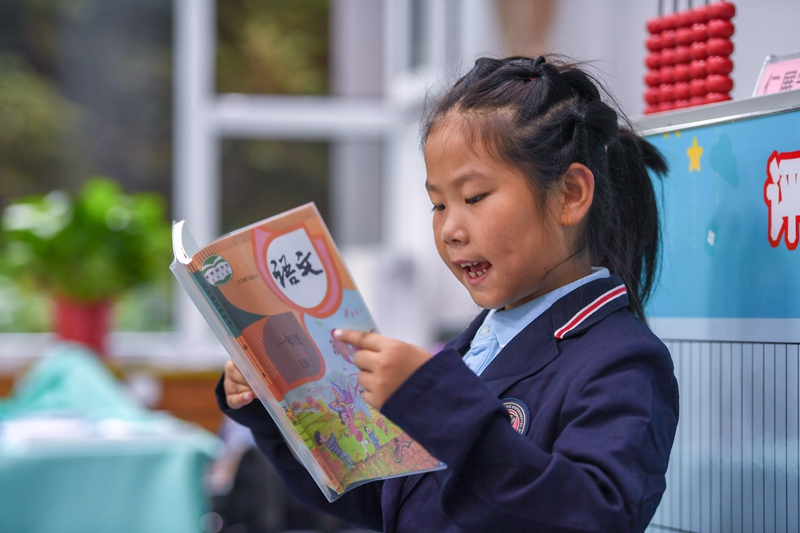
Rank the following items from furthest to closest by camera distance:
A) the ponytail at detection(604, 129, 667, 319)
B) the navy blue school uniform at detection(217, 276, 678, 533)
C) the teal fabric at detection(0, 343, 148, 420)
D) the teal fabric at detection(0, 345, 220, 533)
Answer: the teal fabric at detection(0, 343, 148, 420), the teal fabric at detection(0, 345, 220, 533), the ponytail at detection(604, 129, 667, 319), the navy blue school uniform at detection(217, 276, 678, 533)

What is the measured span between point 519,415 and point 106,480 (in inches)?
61.5

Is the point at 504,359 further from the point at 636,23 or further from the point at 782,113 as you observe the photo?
the point at 636,23

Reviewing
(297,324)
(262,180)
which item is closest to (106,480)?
(297,324)

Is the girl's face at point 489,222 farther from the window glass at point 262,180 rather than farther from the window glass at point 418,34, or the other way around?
the window glass at point 262,180

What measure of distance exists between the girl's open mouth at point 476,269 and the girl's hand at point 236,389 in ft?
0.96

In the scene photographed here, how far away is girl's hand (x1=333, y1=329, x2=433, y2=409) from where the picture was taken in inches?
28.2

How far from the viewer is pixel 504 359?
0.91 m

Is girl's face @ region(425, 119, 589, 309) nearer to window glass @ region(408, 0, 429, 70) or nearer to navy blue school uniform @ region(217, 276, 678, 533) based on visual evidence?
navy blue school uniform @ region(217, 276, 678, 533)

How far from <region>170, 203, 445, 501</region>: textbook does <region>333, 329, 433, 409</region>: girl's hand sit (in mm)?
69

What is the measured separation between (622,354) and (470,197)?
8.6 inches

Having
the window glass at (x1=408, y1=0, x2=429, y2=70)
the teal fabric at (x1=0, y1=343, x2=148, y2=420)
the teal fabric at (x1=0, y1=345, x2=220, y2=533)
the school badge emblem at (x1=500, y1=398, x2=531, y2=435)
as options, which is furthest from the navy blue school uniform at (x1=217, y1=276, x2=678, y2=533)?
the window glass at (x1=408, y1=0, x2=429, y2=70)

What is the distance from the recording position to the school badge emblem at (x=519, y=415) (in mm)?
831

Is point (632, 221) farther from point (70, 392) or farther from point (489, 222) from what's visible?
point (70, 392)

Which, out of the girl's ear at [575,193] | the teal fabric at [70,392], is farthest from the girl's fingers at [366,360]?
the teal fabric at [70,392]
